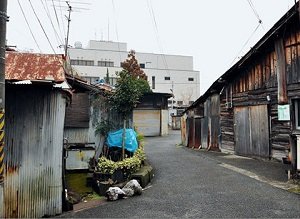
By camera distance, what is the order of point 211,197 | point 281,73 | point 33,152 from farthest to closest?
point 281,73 < point 211,197 < point 33,152

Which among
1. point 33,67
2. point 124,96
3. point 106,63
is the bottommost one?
point 124,96

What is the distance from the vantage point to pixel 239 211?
6.39 meters

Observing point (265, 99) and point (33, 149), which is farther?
point (265, 99)

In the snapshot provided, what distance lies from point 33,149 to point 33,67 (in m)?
2.63

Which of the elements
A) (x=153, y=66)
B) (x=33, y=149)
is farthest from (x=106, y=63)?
(x=33, y=149)

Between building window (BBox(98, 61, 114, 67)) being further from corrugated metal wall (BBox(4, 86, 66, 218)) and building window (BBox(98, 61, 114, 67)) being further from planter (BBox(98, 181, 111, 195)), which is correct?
corrugated metal wall (BBox(4, 86, 66, 218))

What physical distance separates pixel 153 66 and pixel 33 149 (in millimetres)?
57685

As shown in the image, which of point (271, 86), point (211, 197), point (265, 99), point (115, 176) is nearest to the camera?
point (211, 197)

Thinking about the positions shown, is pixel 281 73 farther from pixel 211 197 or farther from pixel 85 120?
pixel 85 120

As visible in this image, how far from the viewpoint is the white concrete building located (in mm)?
56281

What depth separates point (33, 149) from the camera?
6.44 meters

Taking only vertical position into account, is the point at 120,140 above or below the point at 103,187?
above

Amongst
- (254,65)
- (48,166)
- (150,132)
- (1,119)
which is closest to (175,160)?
(254,65)

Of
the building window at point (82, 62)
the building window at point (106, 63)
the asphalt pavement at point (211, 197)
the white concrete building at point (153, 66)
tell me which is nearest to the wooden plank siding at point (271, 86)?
the asphalt pavement at point (211, 197)
